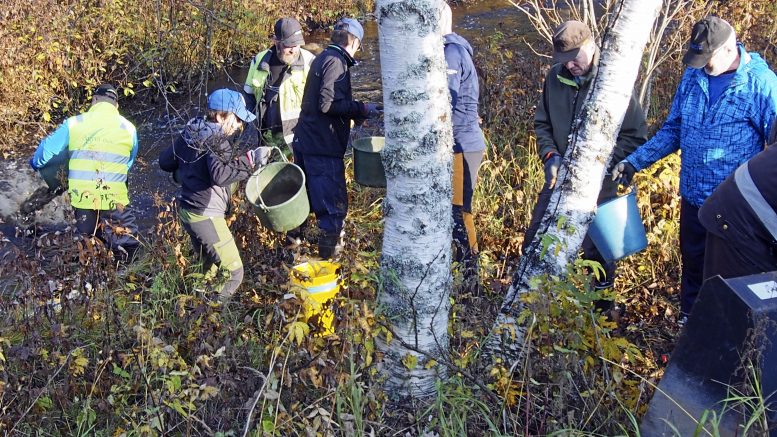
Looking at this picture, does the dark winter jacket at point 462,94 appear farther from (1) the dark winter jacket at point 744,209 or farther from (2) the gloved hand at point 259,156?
(1) the dark winter jacket at point 744,209

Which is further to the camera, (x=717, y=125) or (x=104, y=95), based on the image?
(x=104, y=95)

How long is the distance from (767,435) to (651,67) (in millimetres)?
3687

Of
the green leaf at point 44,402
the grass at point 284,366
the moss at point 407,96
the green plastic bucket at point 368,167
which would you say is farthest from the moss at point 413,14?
the green leaf at point 44,402

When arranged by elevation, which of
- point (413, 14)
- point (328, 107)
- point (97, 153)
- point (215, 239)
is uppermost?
point (413, 14)

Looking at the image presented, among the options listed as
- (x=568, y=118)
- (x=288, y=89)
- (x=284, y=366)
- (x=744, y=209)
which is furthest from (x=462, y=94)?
(x=284, y=366)

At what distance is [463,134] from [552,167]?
0.77m

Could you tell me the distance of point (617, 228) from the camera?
3668 mm

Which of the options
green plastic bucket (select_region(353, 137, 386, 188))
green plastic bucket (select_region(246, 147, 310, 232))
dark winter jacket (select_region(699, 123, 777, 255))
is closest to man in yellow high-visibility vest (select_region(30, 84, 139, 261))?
green plastic bucket (select_region(246, 147, 310, 232))

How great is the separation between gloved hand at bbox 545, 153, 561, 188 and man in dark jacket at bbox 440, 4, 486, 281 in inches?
25.4

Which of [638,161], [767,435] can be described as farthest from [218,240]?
[767,435]

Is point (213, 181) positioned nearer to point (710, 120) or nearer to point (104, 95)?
point (104, 95)

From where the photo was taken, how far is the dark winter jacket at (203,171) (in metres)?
4.20

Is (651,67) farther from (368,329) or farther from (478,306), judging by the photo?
(368,329)

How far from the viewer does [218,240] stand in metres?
4.52
